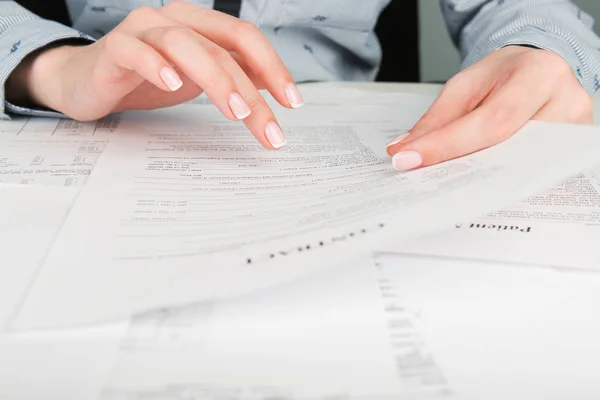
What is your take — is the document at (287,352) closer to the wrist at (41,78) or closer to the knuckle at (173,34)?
the knuckle at (173,34)

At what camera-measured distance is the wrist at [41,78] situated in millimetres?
517

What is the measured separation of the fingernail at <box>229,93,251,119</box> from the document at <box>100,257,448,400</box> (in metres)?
0.15

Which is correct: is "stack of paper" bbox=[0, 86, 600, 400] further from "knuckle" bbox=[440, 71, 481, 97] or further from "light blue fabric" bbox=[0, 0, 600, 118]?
"light blue fabric" bbox=[0, 0, 600, 118]

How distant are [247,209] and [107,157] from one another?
0.52ft

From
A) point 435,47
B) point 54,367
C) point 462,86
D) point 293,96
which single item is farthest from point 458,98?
point 435,47

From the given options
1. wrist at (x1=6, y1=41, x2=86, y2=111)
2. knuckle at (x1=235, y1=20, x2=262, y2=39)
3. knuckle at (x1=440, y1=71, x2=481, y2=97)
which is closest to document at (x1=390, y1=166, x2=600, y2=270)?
knuckle at (x1=440, y1=71, x2=481, y2=97)

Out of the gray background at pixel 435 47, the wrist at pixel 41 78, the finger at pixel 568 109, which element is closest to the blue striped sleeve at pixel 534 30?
the finger at pixel 568 109

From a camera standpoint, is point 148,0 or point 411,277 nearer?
point 411,277

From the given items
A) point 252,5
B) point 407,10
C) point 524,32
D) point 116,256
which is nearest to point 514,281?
point 116,256

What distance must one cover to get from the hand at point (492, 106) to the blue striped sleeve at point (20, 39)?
34 centimetres

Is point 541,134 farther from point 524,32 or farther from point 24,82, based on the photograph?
point 24,82

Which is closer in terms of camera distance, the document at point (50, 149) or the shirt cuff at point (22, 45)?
the document at point (50, 149)

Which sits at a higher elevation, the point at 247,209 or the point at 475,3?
the point at 247,209

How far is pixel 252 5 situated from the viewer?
0.68 m
